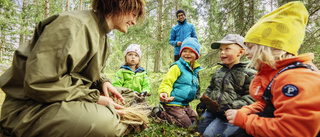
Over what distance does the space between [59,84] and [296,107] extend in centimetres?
190

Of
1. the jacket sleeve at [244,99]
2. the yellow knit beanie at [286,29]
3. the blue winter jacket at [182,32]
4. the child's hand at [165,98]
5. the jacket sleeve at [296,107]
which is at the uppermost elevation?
the blue winter jacket at [182,32]

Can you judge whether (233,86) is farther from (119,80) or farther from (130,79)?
(119,80)

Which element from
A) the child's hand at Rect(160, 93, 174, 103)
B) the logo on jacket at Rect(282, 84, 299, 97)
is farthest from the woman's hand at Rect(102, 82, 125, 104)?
the logo on jacket at Rect(282, 84, 299, 97)

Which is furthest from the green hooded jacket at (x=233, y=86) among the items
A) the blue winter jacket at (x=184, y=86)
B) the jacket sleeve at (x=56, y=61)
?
the jacket sleeve at (x=56, y=61)

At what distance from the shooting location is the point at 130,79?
388 centimetres

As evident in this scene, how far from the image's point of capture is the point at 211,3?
5.98m

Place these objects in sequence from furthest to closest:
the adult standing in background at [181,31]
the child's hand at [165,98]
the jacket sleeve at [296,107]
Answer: the adult standing in background at [181,31] → the child's hand at [165,98] → the jacket sleeve at [296,107]

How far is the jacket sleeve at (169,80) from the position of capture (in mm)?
2801

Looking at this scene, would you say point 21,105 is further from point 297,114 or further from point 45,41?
point 297,114

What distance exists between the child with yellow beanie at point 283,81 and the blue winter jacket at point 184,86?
4.27 feet

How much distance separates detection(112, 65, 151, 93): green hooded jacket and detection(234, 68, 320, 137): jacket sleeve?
285 cm

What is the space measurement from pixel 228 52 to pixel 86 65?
2122 mm

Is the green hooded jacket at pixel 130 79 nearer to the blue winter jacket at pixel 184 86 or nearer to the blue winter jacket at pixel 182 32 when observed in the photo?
the blue winter jacket at pixel 184 86

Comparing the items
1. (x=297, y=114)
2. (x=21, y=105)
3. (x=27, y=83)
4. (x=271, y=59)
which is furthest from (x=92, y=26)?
(x=297, y=114)
